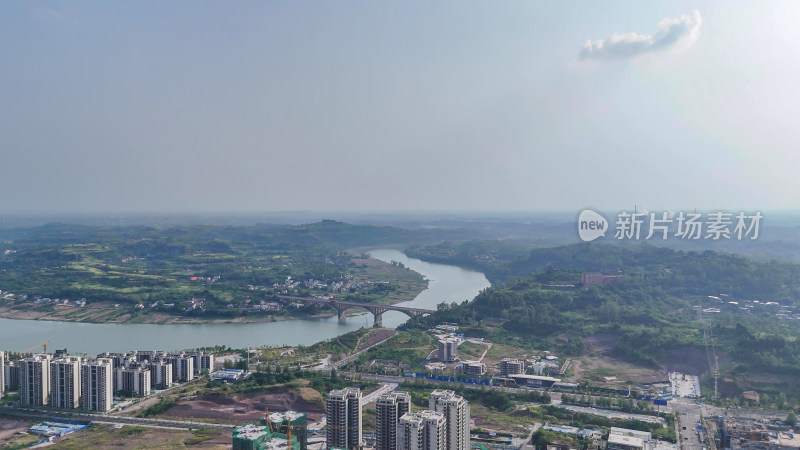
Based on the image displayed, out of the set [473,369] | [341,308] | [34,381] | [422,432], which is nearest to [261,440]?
[422,432]

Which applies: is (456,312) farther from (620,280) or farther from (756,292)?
(756,292)

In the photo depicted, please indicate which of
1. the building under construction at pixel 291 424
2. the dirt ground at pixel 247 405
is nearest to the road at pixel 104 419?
the dirt ground at pixel 247 405

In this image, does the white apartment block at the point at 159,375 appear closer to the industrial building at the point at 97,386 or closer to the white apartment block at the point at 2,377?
the industrial building at the point at 97,386

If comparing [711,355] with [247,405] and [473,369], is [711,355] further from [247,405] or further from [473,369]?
[247,405]

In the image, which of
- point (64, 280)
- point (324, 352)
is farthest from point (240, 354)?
point (64, 280)

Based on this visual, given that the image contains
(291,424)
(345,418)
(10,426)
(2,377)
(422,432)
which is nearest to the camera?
(422,432)

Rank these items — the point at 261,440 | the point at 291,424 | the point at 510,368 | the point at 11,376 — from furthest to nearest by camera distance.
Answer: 1. the point at 510,368
2. the point at 11,376
3. the point at 291,424
4. the point at 261,440
